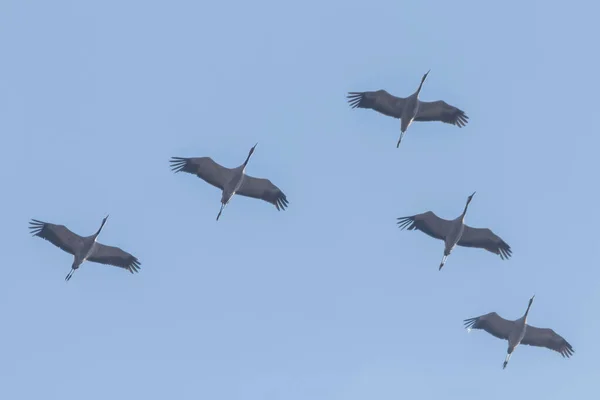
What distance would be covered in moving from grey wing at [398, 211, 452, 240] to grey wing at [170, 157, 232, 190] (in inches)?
255

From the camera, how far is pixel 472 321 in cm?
5978

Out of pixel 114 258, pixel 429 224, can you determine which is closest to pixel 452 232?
pixel 429 224

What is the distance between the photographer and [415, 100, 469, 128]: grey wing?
194 ft

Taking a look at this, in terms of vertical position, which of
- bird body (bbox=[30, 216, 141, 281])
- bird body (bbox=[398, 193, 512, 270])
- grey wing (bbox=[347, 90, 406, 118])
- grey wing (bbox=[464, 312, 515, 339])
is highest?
grey wing (bbox=[347, 90, 406, 118])

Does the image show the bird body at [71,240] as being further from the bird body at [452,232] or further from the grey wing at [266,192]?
the bird body at [452,232]

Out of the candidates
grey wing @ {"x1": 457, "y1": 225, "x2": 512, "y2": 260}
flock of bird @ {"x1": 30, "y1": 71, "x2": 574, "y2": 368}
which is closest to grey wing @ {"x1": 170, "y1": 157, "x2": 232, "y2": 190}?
flock of bird @ {"x1": 30, "y1": 71, "x2": 574, "y2": 368}

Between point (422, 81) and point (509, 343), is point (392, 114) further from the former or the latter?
point (509, 343)

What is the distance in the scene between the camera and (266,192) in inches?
2282

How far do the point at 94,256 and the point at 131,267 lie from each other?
1.42m

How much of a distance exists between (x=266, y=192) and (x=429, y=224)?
5.87 m

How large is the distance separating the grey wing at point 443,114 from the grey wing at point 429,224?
343 centimetres

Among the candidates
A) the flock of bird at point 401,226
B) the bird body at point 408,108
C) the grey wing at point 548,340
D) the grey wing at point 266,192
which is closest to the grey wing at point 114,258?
the flock of bird at point 401,226

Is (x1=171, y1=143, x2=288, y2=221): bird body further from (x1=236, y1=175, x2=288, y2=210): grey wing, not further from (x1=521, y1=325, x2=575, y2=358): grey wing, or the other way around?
(x1=521, y1=325, x2=575, y2=358): grey wing

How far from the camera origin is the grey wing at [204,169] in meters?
57.2
